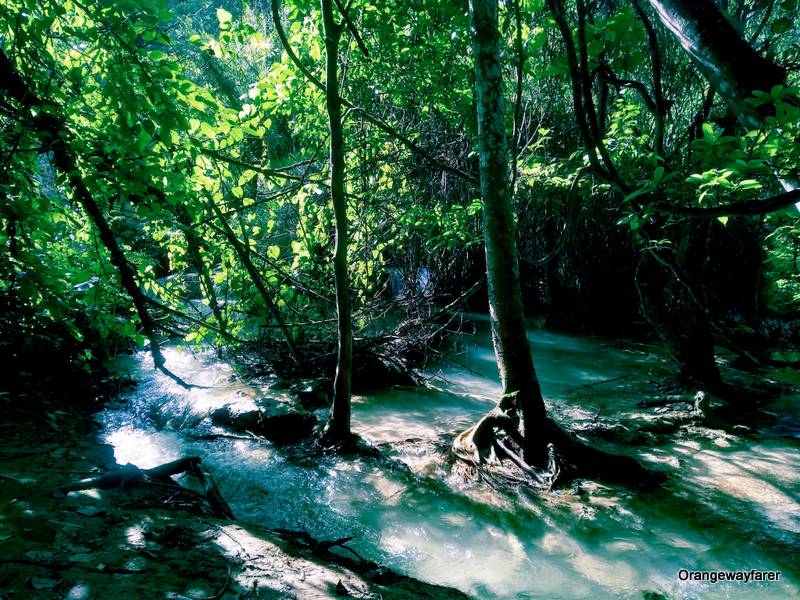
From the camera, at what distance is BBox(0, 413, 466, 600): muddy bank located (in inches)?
72.2

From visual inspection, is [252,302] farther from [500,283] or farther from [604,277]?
[604,277]

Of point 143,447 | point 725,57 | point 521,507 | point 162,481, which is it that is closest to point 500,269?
point 521,507

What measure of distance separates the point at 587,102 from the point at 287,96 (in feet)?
11.1

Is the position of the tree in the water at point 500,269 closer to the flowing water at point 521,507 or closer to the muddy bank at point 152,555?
the flowing water at point 521,507

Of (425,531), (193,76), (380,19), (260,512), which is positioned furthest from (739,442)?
(193,76)

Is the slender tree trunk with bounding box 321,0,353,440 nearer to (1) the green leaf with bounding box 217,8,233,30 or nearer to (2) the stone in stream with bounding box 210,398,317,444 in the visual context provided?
(2) the stone in stream with bounding box 210,398,317,444

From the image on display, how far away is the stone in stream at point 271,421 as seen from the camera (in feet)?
16.4

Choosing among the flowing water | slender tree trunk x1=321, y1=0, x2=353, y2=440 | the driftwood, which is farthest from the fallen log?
slender tree trunk x1=321, y1=0, x2=353, y2=440

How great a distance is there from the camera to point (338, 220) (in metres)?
4.08

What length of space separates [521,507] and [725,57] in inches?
116

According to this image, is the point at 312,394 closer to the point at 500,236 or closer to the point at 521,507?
the point at 521,507

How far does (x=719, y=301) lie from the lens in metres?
8.50

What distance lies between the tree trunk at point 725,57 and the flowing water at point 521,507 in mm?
2439

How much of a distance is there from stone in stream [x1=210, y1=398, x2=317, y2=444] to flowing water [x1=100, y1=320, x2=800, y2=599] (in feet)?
0.59
